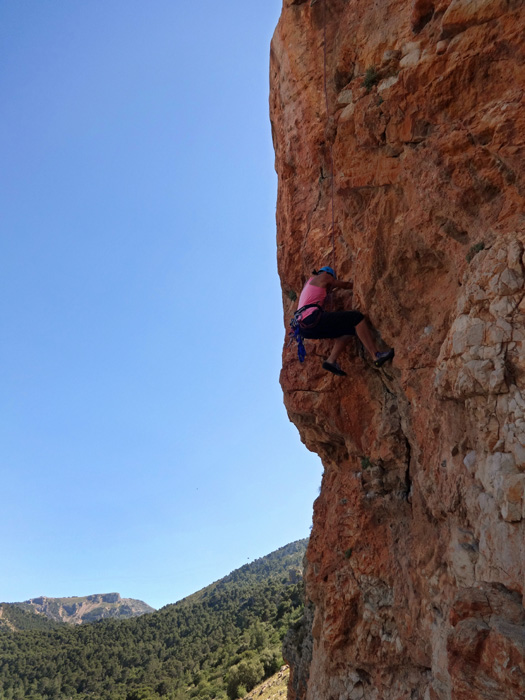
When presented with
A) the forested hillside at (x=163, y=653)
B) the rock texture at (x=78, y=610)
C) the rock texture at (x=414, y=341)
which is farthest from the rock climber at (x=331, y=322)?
the rock texture at (x=78, y=610)

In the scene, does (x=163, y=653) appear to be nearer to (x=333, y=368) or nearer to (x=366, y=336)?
(x=333, y=368)

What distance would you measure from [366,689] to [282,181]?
979cm

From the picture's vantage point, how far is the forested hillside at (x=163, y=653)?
1540 inches

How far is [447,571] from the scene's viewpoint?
562cm

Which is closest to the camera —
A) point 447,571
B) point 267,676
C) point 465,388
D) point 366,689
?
point 465,388

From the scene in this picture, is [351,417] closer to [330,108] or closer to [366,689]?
[366,689]

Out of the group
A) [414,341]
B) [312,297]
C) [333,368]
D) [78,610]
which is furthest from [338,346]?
[78,610]

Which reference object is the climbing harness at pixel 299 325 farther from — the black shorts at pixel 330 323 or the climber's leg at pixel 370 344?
the climber's leg at pixel 370 344

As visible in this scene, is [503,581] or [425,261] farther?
[425,261]

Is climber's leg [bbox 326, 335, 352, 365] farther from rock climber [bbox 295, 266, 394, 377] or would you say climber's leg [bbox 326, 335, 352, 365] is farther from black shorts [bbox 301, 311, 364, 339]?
black shorts [bbox 301, 311, 364, 339]

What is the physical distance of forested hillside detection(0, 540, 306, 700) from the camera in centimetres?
3912

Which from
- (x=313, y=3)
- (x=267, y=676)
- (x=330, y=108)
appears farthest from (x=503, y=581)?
(x=267, y=676)

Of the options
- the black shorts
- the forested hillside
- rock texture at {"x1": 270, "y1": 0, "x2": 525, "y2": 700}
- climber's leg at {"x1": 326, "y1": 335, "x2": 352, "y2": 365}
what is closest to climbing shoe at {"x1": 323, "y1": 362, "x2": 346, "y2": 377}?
climber's leg at {"x1": 326, "y1": 335, "x2": 352, "y2": 365}

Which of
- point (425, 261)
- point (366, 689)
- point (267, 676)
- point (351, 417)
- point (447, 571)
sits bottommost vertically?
point (267, 676)
